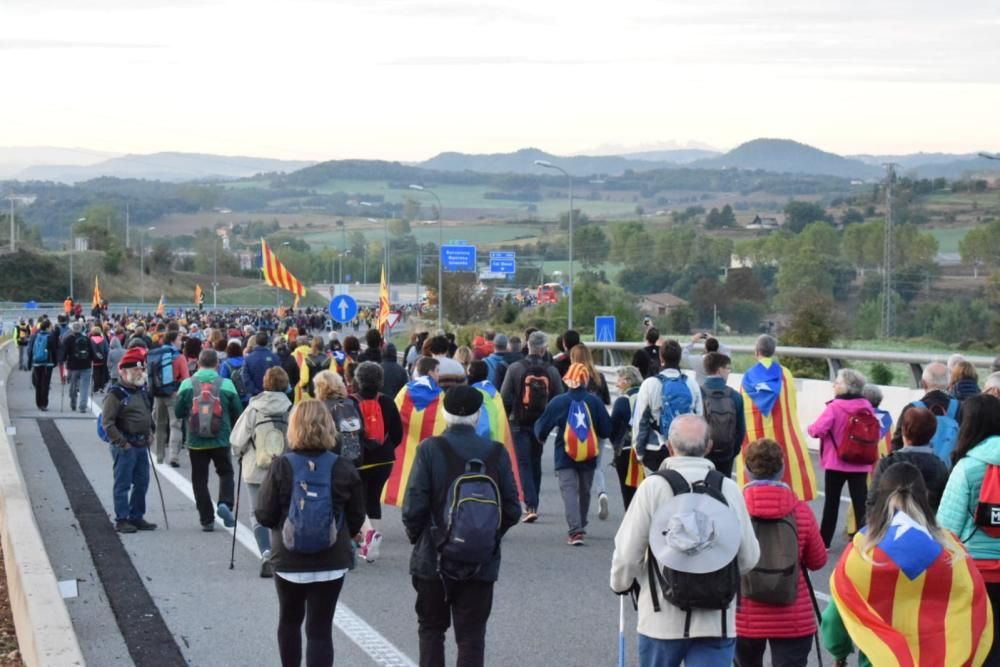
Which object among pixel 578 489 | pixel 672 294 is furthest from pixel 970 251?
pixel 578 489

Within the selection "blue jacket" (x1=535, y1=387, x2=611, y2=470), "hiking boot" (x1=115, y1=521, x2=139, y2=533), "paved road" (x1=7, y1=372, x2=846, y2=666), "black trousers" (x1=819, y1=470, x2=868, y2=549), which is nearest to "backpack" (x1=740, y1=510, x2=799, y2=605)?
"paved road" (x1=7, y1=372, x2=846, y2=666)

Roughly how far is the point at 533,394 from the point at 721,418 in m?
2.67

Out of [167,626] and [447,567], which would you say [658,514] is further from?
[167,626]

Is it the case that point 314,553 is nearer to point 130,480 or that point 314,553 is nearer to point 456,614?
point 456,614

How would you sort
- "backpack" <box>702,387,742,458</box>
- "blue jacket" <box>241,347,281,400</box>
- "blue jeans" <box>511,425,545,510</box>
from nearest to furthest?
"backpack" <box>702,387,742,458</box>
"blue jeans" <box>511,425,545,510</box>
"blue jacket" <box>241,347,281,400</box>

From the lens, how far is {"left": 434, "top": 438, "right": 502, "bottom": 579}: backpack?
6910 mm

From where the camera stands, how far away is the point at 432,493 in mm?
7039

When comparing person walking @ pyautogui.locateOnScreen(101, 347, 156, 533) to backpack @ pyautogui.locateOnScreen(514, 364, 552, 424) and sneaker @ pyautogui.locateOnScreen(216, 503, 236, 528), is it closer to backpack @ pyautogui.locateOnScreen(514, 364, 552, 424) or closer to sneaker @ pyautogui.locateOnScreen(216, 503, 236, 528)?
sneaker @ pyautogui.locateOnScreen(216, 503, 236, 528)

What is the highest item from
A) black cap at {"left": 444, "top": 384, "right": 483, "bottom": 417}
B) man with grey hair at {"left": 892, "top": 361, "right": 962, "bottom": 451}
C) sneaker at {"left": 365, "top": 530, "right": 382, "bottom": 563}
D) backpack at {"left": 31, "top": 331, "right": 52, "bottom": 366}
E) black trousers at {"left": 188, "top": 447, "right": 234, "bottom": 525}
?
black cap at {"left": 444, "top": 384, "right": 483, "bottom": 417}

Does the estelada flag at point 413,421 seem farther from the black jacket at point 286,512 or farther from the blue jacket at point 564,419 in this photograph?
the black jacket at point 286,512

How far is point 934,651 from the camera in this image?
225 inches

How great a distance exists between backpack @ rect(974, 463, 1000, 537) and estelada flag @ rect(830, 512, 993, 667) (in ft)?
3.83

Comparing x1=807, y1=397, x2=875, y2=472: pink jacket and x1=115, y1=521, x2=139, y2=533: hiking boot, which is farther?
x1=115, y1=521, x2=139, y2=533: hiking boot

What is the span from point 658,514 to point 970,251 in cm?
11850
